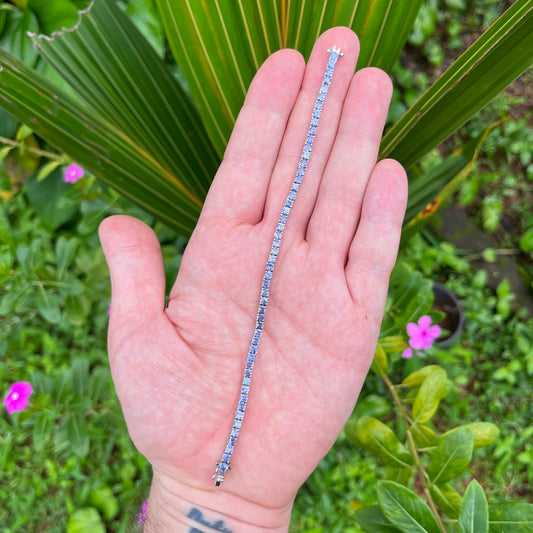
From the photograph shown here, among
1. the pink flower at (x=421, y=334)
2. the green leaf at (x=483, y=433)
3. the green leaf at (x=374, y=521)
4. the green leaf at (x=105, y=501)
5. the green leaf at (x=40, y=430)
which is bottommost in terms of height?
the green leaf at (x=105, y=501)

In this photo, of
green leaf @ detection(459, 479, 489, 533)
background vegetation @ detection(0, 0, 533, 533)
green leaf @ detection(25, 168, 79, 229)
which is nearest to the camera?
green leaf @ detection(459, 479, 489, 533)

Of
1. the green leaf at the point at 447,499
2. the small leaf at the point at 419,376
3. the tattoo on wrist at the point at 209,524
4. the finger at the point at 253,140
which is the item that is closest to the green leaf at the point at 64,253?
the finger at the point at 253,140

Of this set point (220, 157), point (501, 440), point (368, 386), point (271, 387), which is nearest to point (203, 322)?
point (271, 387)

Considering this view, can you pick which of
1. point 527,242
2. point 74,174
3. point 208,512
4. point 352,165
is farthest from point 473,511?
point 527,242

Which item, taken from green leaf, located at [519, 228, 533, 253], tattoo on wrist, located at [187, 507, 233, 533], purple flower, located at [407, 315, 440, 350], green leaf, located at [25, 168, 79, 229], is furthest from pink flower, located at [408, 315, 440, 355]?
green leaf, located at [25, 168, 79, 229]

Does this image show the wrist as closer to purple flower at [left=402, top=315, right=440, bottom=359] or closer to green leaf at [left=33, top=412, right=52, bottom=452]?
green leaf at [left=33, top=412, right=52, bottom=452]

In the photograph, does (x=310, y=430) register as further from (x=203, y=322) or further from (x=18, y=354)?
(x=18, y=354)

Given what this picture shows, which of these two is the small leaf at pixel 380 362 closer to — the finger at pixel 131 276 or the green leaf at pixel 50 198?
the finger at pixel 131 276

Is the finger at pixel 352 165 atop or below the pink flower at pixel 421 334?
→ atop
